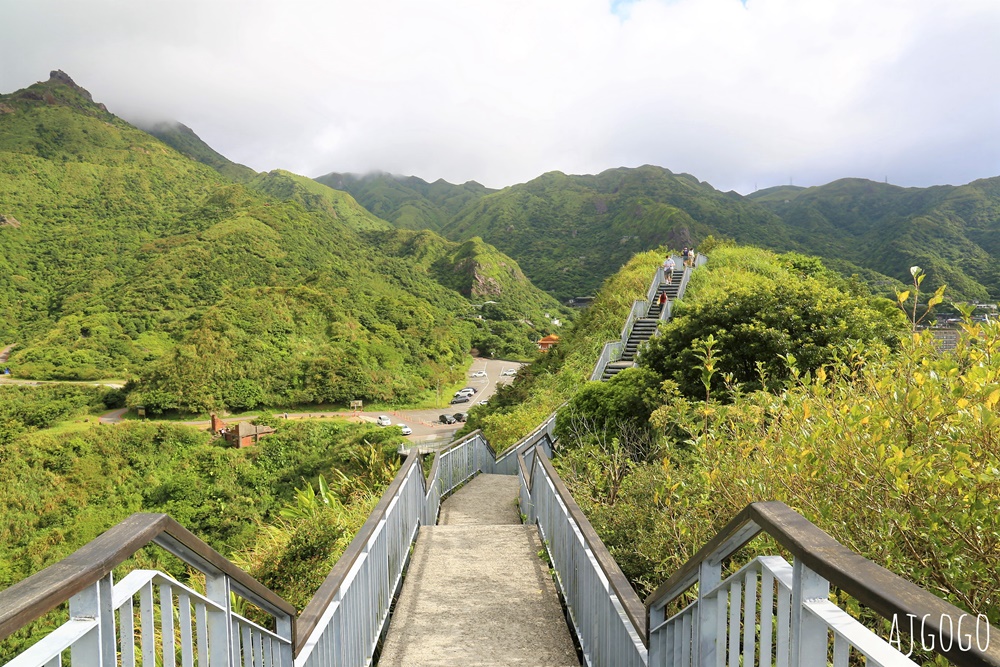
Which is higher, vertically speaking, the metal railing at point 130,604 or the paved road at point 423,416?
the metal railing at point 130,604

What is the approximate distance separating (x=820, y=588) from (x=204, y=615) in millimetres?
1825

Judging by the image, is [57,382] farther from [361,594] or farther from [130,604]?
[130,604]

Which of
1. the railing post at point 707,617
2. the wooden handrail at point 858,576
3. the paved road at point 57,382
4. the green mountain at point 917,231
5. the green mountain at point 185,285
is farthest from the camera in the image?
the green mountain at point 185,285

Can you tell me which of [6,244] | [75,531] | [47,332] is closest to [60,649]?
[75,531]

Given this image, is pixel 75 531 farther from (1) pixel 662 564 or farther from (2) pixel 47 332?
(2) pixel 47 332

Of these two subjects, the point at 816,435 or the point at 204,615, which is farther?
the point at 816,435

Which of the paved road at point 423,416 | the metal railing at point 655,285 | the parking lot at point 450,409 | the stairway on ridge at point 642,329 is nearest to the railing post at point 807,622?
the stairway on ridge at point 642,329

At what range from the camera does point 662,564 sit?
4129mm

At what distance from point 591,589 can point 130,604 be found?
8.85ft

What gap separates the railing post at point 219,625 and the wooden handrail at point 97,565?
0.15 ft

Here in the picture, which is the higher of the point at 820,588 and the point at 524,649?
the point at 820,588

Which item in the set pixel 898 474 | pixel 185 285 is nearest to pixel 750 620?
pixel 898 474

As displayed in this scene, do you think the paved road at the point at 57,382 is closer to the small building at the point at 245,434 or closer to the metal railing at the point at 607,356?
the small building at the point at 245,434

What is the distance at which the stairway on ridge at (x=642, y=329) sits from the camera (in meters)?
17.3
